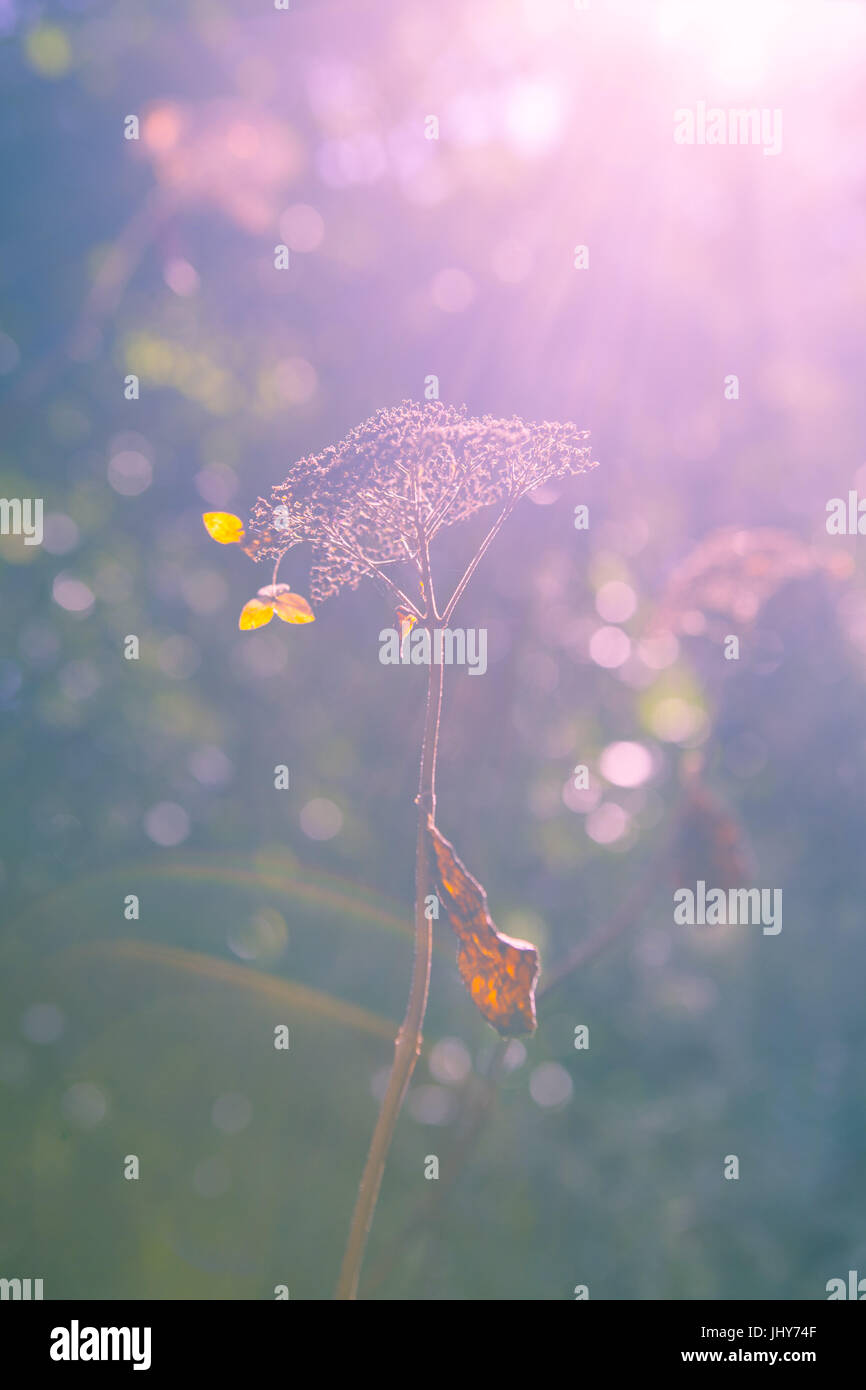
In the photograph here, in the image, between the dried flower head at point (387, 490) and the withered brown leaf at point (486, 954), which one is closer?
the withered brown leaf at point (486, 954)

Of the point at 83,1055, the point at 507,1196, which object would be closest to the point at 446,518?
the point at 507,1196

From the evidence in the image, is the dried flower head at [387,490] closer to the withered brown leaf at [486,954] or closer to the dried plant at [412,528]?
the dried plant at [412,528]

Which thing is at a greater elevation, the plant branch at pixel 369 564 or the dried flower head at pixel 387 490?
the dried flower head at pixel 387 490

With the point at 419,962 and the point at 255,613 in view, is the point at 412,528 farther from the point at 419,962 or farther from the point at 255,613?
the point at 419,962

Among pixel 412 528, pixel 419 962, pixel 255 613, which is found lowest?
pixel 419 962

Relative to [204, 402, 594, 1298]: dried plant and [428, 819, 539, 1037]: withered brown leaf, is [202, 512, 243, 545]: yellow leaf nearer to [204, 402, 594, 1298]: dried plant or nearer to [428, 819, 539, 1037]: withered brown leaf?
[204, 402, 594, 1298]: dried plant

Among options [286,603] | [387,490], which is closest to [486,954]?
[286,603]

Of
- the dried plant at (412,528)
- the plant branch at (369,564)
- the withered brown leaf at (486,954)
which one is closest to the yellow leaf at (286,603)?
the dried plant at (412,528)

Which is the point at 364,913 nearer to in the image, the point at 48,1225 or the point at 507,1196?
the point at 507,1196
